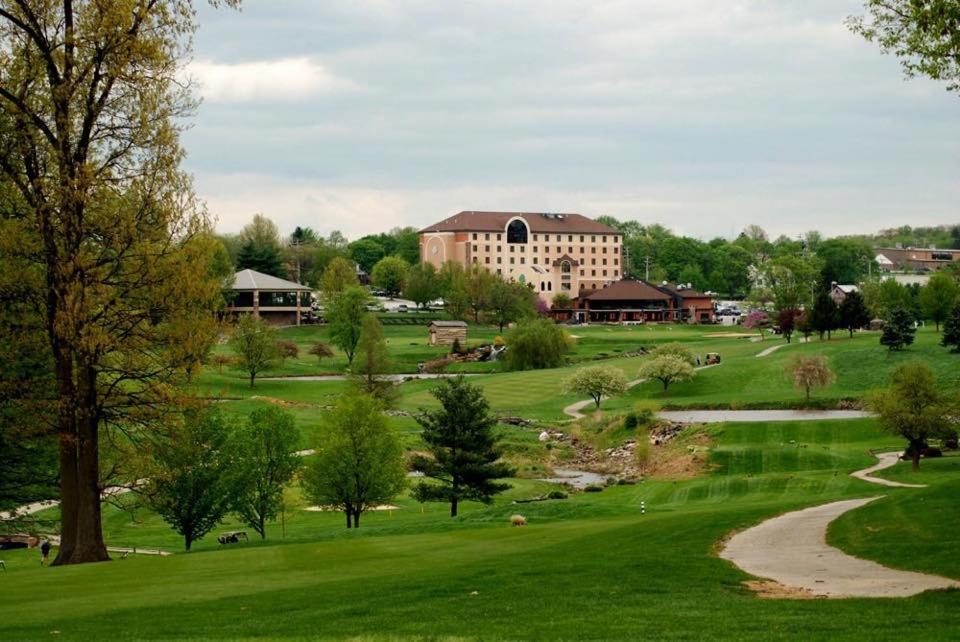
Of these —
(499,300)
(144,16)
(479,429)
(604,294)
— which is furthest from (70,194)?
(604,294)

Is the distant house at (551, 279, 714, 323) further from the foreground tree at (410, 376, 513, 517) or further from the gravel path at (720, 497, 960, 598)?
the gravel path at (720, 497, 960, 598)

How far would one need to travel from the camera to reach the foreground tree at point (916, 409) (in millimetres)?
47938

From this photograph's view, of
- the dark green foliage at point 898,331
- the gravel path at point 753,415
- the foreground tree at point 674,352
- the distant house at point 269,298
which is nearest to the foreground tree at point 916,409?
the gravel path at point 753,415

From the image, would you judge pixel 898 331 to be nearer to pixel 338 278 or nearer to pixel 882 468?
pixel 882 468

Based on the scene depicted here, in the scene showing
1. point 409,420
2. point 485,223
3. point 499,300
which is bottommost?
point 409,420

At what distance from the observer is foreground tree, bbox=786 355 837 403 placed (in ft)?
246

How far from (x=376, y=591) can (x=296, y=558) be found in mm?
6593

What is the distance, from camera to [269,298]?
137 metres

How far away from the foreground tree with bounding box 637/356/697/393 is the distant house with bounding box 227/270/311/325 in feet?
197

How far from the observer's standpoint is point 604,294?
538 ft

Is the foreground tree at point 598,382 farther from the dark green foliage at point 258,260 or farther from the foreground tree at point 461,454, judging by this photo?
the dark green foliage at point 258,260

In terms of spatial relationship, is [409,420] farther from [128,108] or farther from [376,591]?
[376,591]

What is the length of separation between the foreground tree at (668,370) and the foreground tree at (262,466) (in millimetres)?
45711

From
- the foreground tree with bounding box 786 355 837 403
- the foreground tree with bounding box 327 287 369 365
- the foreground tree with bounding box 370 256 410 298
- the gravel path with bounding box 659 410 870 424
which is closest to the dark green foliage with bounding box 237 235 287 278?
the foreground tree with bounding box 370 256 410 298
